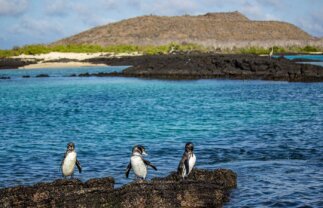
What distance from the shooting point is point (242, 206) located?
11.7m

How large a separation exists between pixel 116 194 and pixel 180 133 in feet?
43.5

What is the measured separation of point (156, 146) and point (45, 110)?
16.4 metres

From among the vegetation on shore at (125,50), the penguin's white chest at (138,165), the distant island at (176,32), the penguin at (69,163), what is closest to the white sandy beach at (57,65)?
the vegetation on shore at (125,50)

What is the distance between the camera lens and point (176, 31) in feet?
602

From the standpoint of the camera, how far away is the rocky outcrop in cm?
5528

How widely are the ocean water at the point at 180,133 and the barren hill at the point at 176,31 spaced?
425 ft

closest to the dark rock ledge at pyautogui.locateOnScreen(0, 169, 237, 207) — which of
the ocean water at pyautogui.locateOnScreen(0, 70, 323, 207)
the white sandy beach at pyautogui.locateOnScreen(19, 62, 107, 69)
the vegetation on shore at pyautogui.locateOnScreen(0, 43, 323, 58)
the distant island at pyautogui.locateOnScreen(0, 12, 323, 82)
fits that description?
the ocean water at pyautogui.locateOnScreen(0, 70, 323, 207)

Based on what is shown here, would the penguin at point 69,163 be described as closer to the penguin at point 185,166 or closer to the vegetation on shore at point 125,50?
the penguin at point 185,166

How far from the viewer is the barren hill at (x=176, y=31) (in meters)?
178

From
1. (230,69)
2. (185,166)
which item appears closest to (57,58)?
(230,69)

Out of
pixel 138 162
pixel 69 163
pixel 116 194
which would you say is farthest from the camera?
pixel 69 163

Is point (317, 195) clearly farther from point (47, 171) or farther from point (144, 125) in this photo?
point (144, 125)

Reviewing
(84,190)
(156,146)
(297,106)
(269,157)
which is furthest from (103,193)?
(297,106)

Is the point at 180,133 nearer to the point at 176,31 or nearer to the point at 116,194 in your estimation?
the point at 116,194
